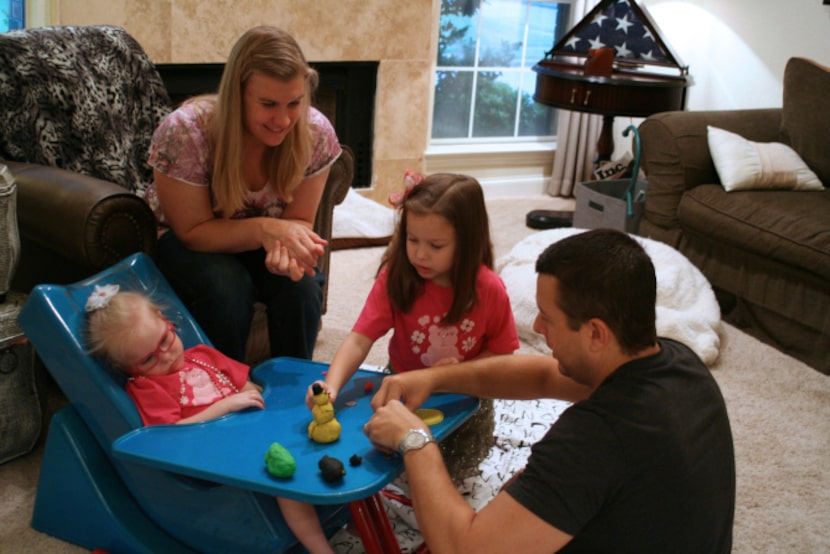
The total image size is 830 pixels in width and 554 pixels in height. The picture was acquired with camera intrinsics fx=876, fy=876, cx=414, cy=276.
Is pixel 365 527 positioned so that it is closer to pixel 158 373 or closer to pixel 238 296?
pixel 158 373

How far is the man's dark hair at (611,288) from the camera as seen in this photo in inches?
49.1

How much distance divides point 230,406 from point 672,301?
1.82 m

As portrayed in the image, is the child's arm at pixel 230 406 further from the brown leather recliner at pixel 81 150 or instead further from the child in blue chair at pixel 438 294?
the brown leather recliner at pixel 81 150

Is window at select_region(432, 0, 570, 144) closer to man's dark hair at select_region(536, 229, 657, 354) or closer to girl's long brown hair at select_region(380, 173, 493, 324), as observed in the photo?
girl's long brown hair at select_region(380, 173, 493, 324)

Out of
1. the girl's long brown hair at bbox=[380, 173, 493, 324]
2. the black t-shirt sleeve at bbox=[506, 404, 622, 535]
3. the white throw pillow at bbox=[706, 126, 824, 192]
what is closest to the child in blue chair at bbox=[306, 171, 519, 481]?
the girl's long brown hair at bbox=[380, 173, 493, 324]

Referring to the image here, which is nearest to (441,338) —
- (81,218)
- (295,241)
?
(295,241)

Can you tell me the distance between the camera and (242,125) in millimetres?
2066

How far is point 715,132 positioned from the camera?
11.4 feet

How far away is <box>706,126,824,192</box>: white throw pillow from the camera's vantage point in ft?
10.9

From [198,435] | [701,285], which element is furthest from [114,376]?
[701,285]

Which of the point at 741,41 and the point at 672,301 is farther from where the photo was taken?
the point at 741,41

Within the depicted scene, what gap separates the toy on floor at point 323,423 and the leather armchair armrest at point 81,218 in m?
0.76

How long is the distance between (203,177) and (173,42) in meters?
1.75

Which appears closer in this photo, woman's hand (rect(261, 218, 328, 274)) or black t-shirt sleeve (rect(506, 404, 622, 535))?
black t-shirt sleeve (rect(506, 404, 622, 535))
